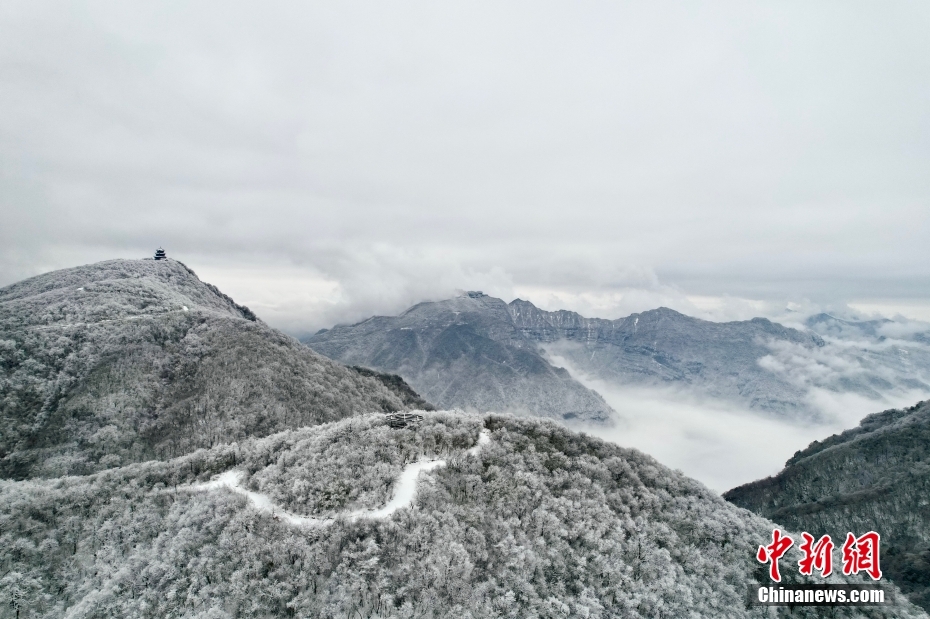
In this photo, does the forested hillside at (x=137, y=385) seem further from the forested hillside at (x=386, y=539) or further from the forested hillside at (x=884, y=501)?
the forested hillside at (x=884, y=501)

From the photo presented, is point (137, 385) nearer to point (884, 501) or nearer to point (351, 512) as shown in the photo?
point (351, 512)

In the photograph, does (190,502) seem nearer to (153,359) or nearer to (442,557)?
(442,557)

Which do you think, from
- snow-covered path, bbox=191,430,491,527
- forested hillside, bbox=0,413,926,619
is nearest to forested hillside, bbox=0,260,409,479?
forested hillside, bbox=0,413,926,619

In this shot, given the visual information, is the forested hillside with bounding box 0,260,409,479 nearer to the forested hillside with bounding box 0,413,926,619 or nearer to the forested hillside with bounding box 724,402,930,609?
the forested hillside with bounding box 0,413,926,619

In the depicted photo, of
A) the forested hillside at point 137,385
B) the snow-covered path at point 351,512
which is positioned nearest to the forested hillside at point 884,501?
the snow-covered path at point 351,512

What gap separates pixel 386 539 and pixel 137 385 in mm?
130598

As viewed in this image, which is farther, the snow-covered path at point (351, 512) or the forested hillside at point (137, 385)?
the forested hillside at point (137, 385)

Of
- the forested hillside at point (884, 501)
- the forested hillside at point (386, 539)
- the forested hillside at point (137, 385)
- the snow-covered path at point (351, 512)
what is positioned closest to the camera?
the forested hillside at point (386, 539)

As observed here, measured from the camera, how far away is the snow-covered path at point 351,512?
2410 inches

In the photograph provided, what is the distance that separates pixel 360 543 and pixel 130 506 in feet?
132

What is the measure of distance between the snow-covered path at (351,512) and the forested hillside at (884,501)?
154 meters

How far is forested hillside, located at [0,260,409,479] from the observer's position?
120312 mm

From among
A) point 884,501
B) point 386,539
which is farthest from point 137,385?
point 884,501

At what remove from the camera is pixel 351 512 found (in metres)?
62.3
